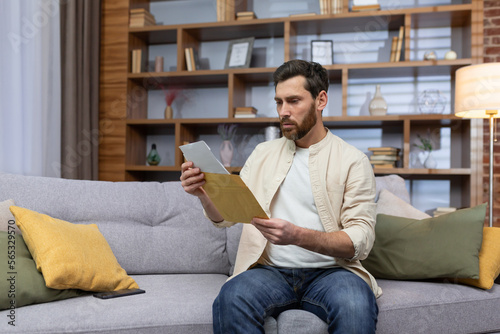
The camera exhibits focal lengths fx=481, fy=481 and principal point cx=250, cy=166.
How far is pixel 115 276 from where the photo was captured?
1.62 metres

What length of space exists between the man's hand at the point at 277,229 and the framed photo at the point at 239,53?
2.48 meters

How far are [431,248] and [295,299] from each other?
2.05 feet

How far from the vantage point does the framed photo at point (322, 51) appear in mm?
3568

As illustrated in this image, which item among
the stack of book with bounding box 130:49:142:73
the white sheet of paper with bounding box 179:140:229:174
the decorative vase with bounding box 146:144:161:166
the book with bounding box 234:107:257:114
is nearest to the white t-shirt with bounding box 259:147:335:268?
the white sheet of paper with bounding box 179:140:229:174

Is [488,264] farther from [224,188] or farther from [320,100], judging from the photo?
[224,188]

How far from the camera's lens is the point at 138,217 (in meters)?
2.01

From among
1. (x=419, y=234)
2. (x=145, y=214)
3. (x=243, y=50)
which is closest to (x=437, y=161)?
(x=243, y=50)

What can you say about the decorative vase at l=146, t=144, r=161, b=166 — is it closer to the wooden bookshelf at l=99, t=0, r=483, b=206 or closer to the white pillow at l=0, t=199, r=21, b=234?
the wooden bookshelf at l=99, t=0, r=483, b=206

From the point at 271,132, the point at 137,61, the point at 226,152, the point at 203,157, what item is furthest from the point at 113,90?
the point at 203,157

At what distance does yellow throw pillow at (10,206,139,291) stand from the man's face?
0.76m

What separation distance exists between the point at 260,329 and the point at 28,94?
Result: 2393 mm

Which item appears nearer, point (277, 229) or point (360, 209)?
point (277, 229)

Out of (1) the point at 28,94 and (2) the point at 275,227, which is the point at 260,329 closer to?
(2) the point at 275,227

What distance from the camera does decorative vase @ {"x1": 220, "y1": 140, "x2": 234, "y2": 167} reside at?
12.0 feet
